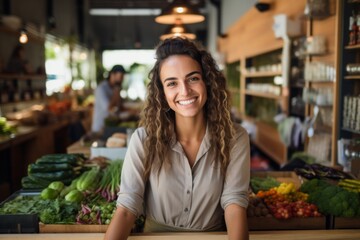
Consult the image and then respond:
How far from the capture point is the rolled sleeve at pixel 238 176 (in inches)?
73.2

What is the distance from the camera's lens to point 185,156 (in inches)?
76.9

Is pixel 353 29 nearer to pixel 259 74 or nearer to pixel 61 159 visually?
pixel 61 159

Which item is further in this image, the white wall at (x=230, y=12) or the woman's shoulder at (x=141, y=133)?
the white wall at (x=230, y=12)

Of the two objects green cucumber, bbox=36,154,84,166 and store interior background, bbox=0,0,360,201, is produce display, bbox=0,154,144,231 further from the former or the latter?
store interior background, bbox=0,0,360,201

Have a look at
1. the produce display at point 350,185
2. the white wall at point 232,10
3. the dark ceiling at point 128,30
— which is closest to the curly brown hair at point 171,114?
the produce display at point 350,185

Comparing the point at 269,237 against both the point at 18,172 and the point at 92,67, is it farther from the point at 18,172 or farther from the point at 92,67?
the point at 92,67

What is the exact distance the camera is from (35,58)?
29.5ft

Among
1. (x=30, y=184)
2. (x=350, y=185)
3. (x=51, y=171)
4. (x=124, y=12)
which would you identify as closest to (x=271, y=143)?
(x=350, y=185)

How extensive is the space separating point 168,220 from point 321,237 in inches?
30.3

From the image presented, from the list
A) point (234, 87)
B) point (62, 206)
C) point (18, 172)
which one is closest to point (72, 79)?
point (234, 87)

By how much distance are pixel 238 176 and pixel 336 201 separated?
64 cm

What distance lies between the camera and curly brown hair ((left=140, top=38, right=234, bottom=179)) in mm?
1920

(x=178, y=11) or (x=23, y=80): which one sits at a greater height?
(x=178, y=11)

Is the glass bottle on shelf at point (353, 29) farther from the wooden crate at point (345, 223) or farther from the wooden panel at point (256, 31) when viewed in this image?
the wooden crate at point (345, 223)
